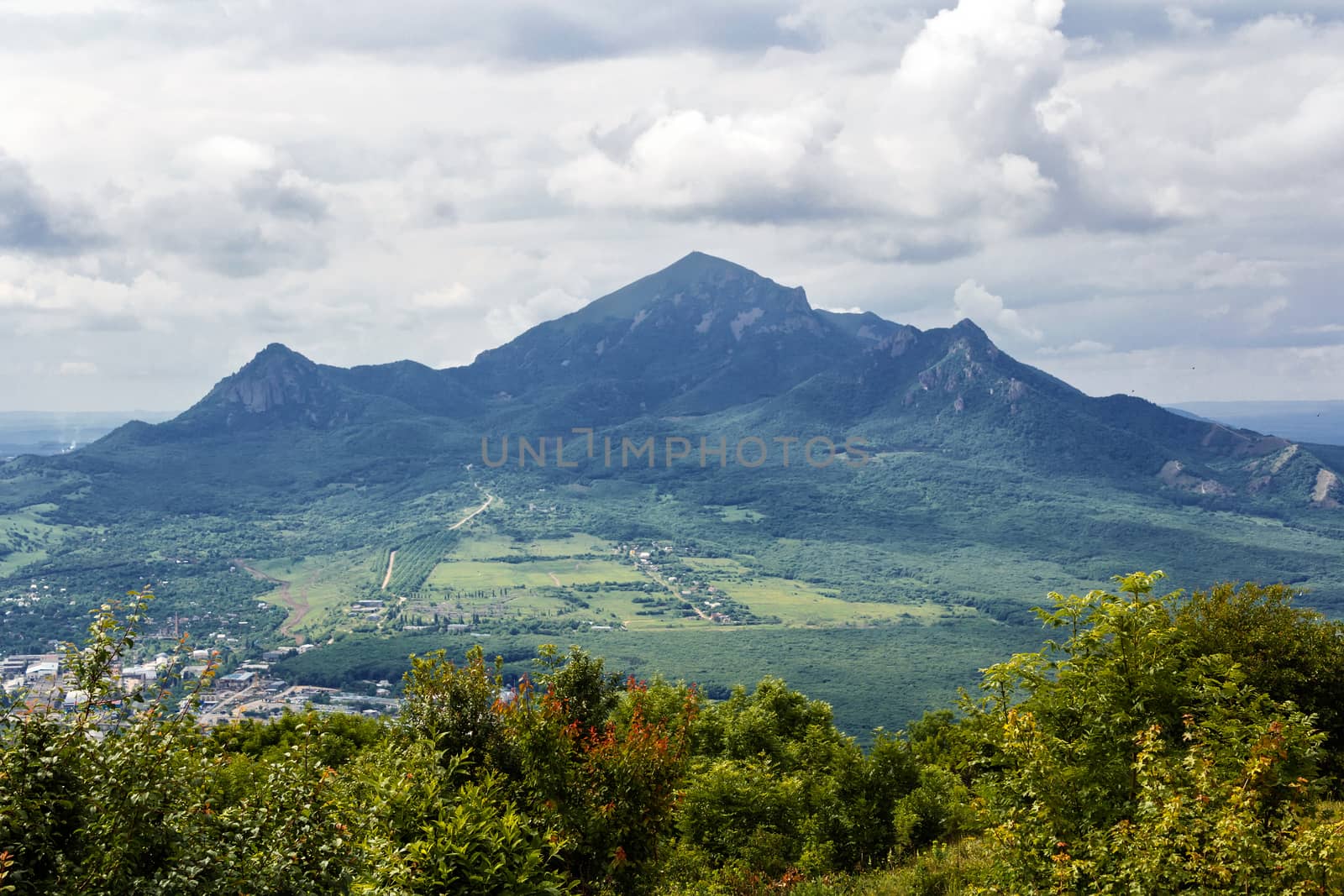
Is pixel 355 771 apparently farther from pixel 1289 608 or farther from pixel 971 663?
pixel 971 663

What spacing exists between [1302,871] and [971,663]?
137 metres

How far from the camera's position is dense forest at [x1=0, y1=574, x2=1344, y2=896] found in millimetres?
9195

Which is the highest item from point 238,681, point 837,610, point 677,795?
point 677,795

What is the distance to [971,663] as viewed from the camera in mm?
138125

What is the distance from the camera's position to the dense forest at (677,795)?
9.20m

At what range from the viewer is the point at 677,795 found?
19.5m

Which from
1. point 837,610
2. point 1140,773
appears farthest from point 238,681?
point 1140,773

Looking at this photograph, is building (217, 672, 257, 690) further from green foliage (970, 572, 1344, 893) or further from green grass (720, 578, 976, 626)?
green foliage (970, 572, 1344, 893)

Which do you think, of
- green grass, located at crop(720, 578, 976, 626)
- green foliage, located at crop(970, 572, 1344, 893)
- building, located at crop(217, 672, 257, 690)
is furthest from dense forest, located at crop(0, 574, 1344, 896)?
green grass, located at crop(720, 578, 976, 626)

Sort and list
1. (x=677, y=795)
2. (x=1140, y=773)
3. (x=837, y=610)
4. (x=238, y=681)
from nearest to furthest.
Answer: (x=1140, y=773) < (x=677, y=795) < (x=238, y=681) < (x=837, y=610)

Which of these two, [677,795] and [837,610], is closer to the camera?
[677,795]

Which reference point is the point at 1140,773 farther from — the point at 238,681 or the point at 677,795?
the point at 238,681

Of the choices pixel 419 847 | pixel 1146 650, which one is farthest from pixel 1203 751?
pixel 419 847

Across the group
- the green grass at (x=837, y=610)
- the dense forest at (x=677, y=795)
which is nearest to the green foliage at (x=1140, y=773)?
the dense forest at (x=677, y=795)
